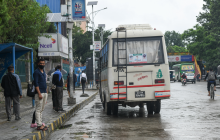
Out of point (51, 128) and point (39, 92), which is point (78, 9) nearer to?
point (51, 128)

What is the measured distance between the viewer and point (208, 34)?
60.5m

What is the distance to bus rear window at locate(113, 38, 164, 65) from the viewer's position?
428 inches

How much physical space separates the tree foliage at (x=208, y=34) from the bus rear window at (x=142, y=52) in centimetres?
4679

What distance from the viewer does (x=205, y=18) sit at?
206ft

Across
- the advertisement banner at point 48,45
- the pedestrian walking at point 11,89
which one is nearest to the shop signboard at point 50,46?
the advertisement banner at point 48,45

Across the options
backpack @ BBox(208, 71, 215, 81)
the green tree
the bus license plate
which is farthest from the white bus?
the green tree

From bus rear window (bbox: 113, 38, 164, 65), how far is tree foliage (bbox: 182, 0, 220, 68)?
46786mm

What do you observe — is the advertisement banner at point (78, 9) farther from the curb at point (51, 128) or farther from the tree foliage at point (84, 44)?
the tree foliage at point (84, 44)

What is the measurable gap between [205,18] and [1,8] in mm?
55946

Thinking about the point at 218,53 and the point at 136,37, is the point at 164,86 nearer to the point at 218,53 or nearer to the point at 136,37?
the point at 136,37

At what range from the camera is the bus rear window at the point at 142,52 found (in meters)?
10.9

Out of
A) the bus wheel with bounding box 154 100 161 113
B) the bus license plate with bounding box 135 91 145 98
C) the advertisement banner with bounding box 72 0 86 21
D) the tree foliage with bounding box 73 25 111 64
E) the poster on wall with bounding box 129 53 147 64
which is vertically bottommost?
the bus wheel with bounding box 154 100 161 113

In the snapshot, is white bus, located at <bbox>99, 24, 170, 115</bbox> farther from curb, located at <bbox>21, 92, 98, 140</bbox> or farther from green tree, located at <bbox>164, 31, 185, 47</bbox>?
green tree, located at <bbox>164, 31, 185, 47</bbox>

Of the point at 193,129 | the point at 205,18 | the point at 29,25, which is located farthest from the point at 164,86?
the point at 205,18
